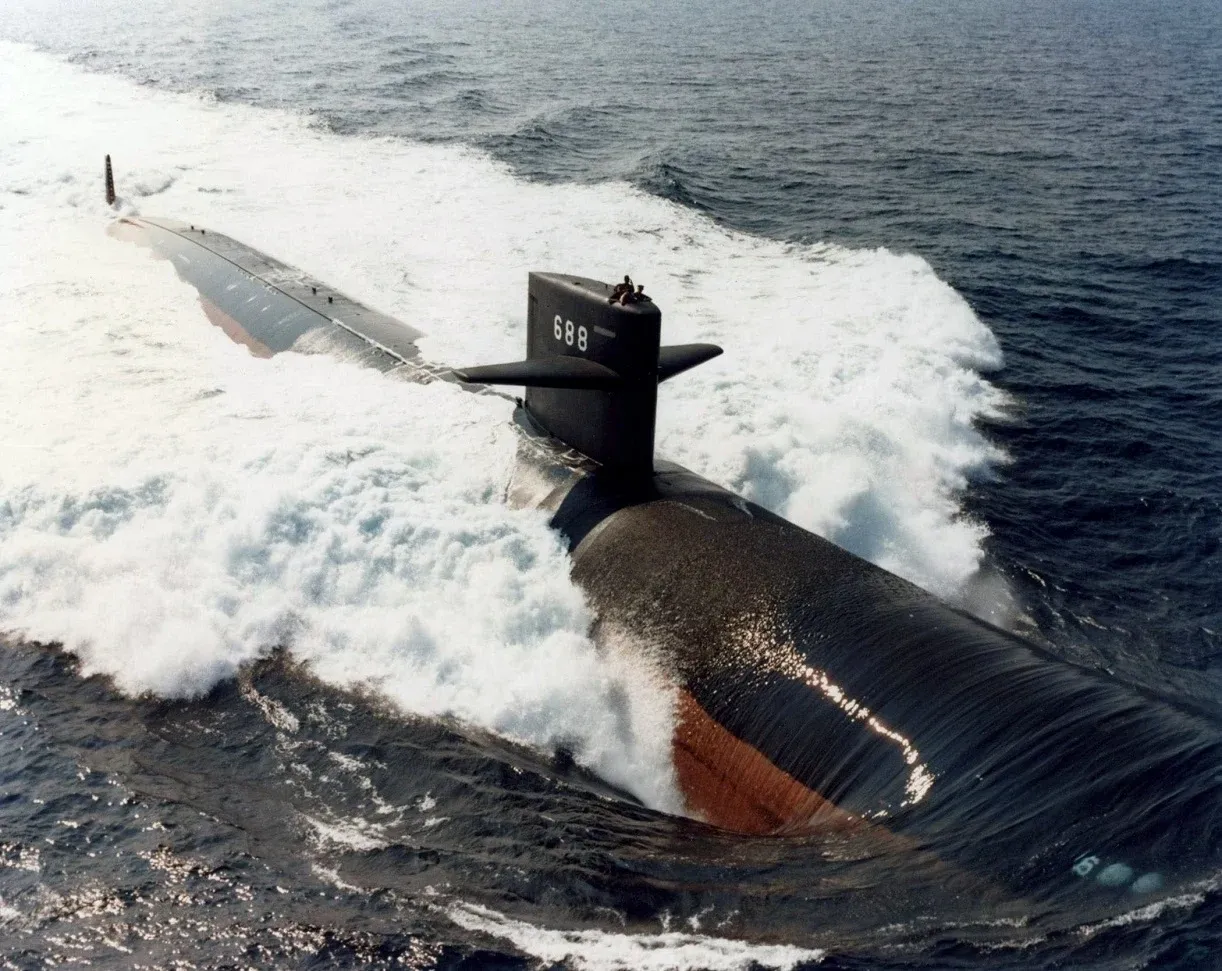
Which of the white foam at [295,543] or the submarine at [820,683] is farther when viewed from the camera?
the white foam at [295,543]

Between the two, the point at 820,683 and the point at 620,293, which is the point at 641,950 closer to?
the point at 820,683

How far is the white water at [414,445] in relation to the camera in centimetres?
967

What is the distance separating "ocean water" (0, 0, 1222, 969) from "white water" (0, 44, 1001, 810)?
0.19 ft

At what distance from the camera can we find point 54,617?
10211mm

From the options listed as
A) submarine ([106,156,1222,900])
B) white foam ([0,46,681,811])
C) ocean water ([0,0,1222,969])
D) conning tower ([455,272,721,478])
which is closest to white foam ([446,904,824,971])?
ocean water ([0,0,1222,969])

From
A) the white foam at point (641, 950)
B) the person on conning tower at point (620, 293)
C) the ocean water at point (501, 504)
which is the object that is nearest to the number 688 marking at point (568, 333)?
the person on conning tower at point (620, 293)

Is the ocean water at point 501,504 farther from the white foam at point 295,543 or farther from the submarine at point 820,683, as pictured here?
the submarine at point 820,683

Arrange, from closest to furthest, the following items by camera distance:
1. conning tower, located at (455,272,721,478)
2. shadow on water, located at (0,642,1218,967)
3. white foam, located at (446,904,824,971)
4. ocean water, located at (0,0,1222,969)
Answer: white foam, located at (446,904,824,971)
shadow on water, located at (0,642,1218,967)
ocean water, located at (0,0,1222,969)
conning tower, located at (455,272,721,478)

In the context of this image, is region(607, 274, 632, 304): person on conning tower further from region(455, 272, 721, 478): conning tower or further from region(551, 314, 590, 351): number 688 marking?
region(551, 314, 590, 351): number 688 marking

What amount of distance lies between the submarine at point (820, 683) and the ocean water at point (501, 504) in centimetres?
36

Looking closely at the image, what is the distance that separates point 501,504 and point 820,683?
164 inches

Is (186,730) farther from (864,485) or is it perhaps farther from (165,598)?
(864,485)

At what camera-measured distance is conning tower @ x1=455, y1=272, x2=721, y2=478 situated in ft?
33.9

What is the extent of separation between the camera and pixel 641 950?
20.2 ft
